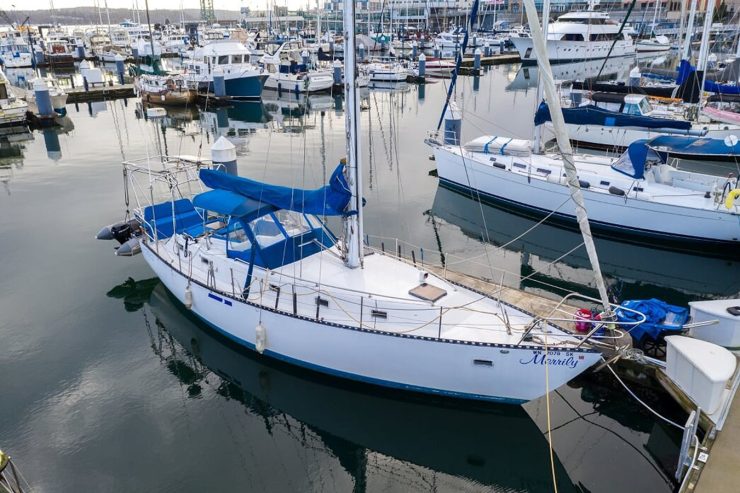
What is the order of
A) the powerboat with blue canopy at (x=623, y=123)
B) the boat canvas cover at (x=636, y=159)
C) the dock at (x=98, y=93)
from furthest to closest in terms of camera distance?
the dock at (x=98, y=93), the powerboat with blue canopy at (x=623, y=123), the boat canvas cover at (x=636, y=159)

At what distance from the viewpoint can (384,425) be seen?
13.6 metres

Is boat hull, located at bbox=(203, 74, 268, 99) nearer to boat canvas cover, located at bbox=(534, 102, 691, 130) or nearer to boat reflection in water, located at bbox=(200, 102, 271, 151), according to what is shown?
boat reflection in water, located at bbox=(200, 102, 271, 151)

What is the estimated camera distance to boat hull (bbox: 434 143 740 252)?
22531 mm

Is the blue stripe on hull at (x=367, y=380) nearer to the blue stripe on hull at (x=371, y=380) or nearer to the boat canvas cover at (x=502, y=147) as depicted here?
the blue stripe on hull at (x=371, y=380)

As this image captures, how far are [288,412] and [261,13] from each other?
175 metres

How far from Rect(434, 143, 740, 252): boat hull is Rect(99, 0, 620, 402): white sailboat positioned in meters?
12.0

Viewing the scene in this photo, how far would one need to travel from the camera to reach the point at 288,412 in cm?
1428

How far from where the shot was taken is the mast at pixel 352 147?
1294 cm

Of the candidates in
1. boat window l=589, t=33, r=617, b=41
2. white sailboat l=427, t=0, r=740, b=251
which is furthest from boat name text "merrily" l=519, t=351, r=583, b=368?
boat window l=589, t=33, r=617, b=41

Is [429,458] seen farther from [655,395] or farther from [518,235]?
[518,235]

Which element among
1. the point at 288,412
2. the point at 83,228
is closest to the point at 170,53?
the point at 83,228

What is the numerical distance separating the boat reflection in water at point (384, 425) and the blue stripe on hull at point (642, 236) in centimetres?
1395

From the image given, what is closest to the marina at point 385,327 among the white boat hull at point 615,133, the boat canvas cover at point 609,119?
the boat canvas cover at point 609,119

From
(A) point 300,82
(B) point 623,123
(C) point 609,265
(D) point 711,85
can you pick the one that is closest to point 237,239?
(C) point 609,265
